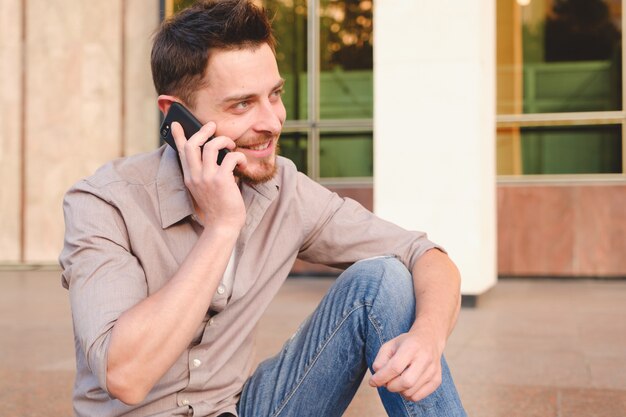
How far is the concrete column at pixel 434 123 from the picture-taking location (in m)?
7.91

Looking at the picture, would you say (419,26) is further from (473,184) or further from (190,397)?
(190,397)

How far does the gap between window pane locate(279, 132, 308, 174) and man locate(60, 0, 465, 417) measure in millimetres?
8633

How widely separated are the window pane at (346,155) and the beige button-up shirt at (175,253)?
27.9ft

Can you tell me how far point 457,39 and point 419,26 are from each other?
34cm

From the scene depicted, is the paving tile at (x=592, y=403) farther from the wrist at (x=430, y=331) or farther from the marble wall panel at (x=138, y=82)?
the marble wall panel at (x=138, y=82)

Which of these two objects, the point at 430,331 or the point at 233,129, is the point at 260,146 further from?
the point at 430,331

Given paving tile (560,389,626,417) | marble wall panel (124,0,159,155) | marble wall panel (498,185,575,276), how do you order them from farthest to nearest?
1. marble wall panel (124,0,159,155)
2. marble wall panel (498,185,575,276)
3. paving tile (560,389,626,417)

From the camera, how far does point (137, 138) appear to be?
12594 millimetres

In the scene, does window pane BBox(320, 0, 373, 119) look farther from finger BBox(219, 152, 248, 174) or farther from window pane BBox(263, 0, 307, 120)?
finger BBox(219, 152, 248, 174)

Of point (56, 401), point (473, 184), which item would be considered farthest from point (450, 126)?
point (56, 401)

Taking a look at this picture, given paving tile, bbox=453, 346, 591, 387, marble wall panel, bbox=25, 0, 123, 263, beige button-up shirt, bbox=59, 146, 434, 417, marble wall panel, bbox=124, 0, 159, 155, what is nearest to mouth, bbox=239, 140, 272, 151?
beige button-up shirt, bbox=59, 146, 434, 417

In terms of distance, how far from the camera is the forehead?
2680mm

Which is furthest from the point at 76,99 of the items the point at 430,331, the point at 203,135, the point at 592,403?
the point at 430,331

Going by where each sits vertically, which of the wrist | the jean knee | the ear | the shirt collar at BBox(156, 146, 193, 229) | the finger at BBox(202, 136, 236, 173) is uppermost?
the ear
